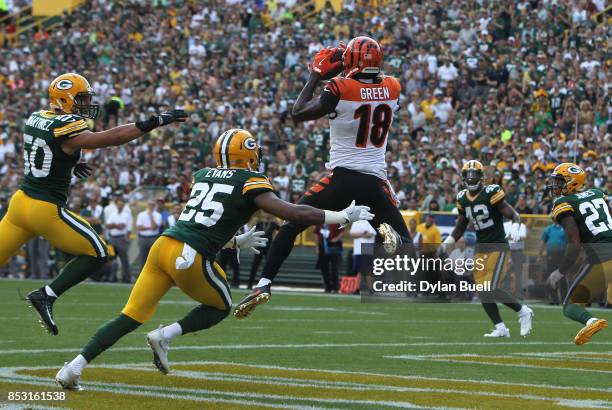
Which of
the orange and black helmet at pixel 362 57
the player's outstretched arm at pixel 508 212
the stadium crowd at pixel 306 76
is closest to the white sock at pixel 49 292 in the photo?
the orange and black helmet at pixel 362 57

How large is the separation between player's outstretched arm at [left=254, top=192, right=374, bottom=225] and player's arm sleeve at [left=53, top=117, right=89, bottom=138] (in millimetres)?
1801

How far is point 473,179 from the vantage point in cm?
1466

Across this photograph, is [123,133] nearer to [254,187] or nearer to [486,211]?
[254,187]

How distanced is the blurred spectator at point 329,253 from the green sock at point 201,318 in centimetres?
1334

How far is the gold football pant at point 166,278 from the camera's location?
7.96 m

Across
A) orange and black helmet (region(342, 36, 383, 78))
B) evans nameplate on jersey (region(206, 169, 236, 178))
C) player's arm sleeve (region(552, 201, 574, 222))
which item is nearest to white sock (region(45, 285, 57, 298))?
evans nameplate on jersey (region(206, 169, 236, 178))

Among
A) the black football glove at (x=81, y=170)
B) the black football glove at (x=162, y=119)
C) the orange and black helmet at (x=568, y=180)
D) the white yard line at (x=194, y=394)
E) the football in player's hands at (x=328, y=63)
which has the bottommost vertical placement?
the white yard line at (x=194, y=394)

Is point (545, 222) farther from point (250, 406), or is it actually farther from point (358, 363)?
point (250, 406)

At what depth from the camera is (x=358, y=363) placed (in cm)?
1008

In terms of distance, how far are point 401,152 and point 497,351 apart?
1193 cm

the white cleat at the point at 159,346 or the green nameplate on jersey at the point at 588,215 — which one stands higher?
the green nameplate on jersey at the point at 588,215

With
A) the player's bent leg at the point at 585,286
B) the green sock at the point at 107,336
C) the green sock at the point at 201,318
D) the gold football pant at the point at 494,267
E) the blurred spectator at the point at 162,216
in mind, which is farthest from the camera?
the blurred spectator at the point at 162,216

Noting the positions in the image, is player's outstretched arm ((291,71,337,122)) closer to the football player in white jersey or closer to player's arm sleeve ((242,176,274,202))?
the football player in white jersey

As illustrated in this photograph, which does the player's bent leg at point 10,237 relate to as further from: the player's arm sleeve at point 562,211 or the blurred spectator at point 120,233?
the blurred spectator at point 120,233
